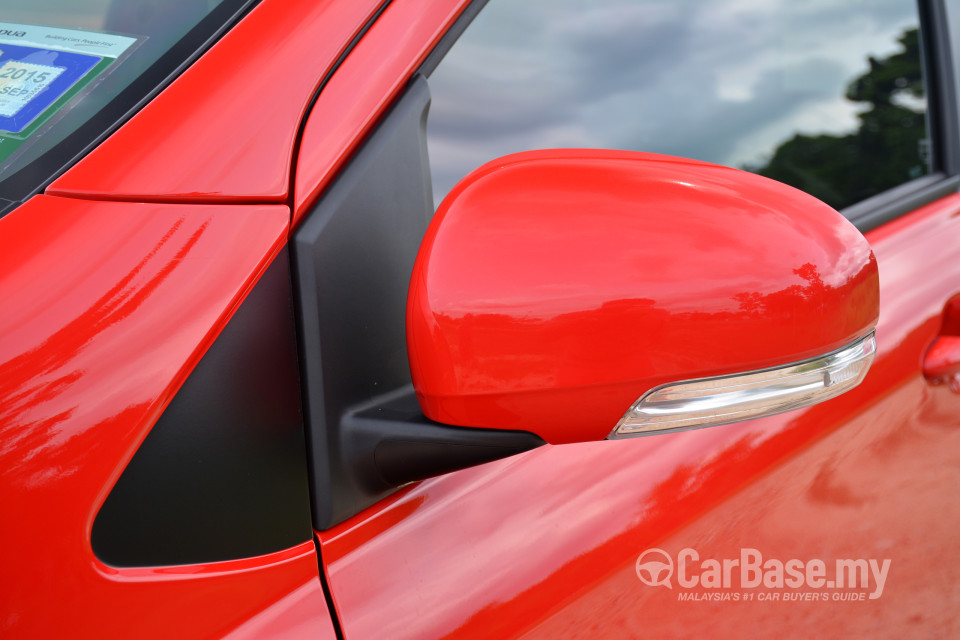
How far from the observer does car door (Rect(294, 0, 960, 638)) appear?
778 millimetres

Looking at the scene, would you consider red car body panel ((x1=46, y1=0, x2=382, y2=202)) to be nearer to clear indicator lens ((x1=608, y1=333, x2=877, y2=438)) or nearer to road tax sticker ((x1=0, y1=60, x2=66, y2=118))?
road tax sticker ((x1=0, y1=60, x2=66, y2=118))

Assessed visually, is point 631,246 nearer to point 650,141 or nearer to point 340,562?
point 340,562

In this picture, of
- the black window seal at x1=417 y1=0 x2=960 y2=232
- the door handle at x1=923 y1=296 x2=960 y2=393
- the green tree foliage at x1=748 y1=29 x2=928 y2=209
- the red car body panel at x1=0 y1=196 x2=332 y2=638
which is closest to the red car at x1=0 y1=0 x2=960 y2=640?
the red car body panel at x1=0 y1=196 x2=332 y2=638

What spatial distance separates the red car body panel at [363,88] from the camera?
2.45 ft

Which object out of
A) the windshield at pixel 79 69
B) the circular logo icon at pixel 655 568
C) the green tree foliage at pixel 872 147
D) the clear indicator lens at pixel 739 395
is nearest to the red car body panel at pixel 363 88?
the windshield at pixel 79 69

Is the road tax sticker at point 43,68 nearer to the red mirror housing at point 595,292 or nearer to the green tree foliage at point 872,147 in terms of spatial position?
the red mirror housing at point 595,292

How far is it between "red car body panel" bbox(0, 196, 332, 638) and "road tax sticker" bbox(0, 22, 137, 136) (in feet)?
0.47

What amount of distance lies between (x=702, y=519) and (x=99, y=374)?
0.72 metres

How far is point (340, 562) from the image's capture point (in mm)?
770

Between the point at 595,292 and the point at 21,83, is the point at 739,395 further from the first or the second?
the point at 21,83

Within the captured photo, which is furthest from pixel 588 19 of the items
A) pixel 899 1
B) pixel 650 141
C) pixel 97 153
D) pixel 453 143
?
pixel 899 1

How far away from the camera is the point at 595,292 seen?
649 millimetres

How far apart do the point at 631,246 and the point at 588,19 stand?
58 cm

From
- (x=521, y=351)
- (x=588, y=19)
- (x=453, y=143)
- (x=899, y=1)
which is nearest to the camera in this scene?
(x=521, y=351)
